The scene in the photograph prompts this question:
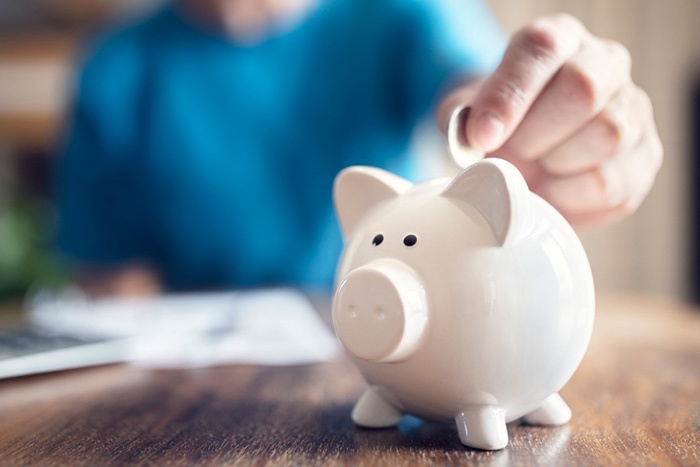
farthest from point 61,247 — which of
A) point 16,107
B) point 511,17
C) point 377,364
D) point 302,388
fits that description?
point 511,17

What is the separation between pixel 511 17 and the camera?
9.70 ft

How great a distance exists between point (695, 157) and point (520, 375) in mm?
2928

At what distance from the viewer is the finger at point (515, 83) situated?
1.50ft

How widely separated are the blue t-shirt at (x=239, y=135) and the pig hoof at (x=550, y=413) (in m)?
1.08

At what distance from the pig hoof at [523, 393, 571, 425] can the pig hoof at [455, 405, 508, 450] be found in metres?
0.05

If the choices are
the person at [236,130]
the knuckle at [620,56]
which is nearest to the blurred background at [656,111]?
the person at [236,130]

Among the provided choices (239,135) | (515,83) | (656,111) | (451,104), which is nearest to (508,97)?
(515,83)

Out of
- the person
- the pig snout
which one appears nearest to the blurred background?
the person

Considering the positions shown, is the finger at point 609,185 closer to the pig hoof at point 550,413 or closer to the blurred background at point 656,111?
the pig hoof at point 550,413

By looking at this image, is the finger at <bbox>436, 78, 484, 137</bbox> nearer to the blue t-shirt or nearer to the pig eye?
the pig eye

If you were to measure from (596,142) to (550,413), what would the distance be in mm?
215

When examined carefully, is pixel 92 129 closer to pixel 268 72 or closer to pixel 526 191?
pixel 268 72

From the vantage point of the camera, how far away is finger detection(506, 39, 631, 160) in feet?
1.58

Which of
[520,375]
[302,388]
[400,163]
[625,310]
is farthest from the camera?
[400,163]
